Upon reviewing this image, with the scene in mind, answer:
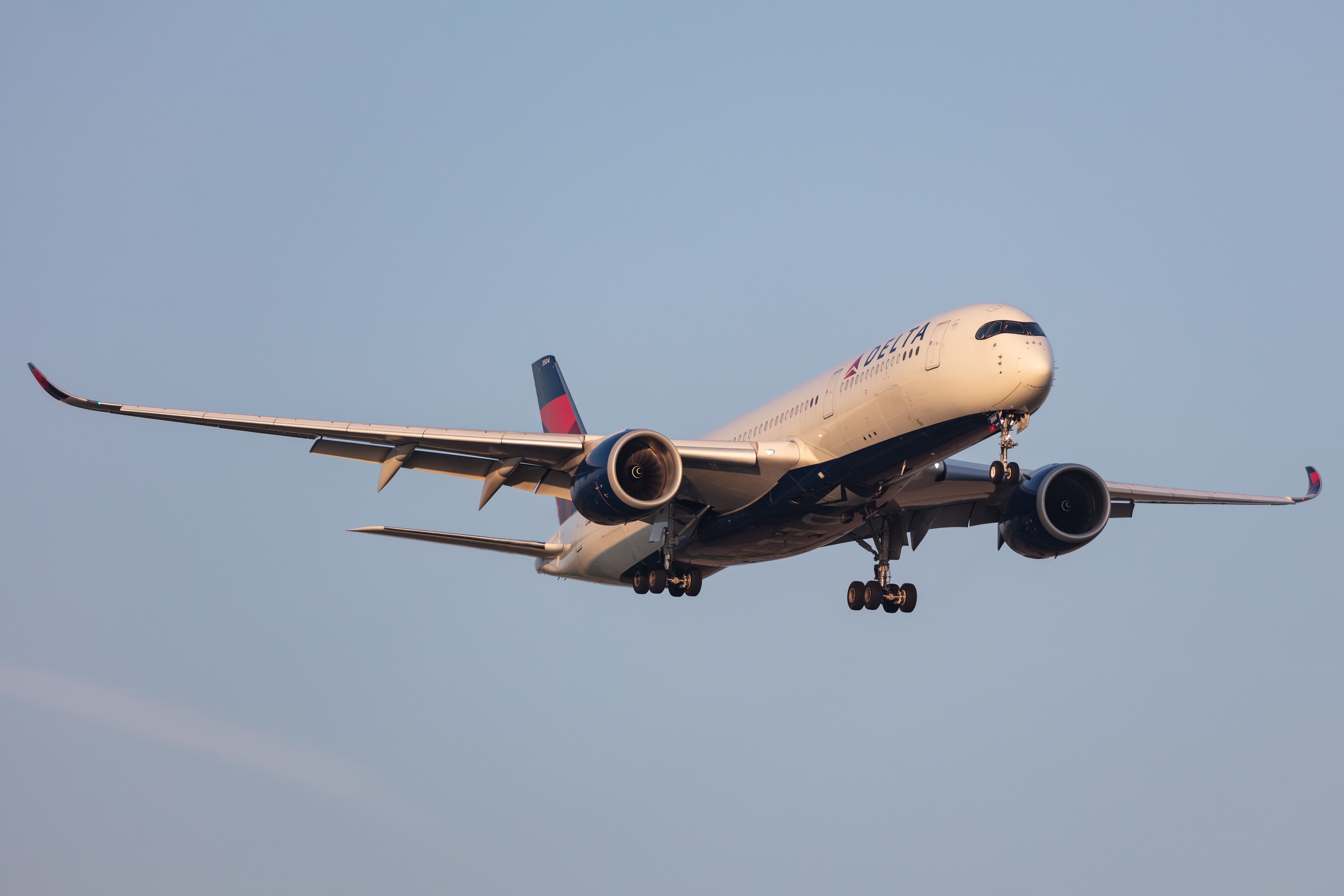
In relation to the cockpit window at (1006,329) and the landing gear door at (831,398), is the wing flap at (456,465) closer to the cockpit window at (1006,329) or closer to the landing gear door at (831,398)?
the landing gear door at (831,398)

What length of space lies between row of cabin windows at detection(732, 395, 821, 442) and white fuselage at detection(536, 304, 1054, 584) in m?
0.03

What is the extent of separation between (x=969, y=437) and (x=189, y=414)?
16698 millimetres

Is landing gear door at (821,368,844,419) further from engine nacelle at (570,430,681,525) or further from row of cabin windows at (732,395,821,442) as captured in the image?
engine nacelle at (570,430,681,525)

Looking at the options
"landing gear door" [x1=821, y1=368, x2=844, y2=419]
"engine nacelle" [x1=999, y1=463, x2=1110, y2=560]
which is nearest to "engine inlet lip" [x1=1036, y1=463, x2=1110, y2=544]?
"engine nacelle" [x1=999, y1=463, x2=1110, y2=560]

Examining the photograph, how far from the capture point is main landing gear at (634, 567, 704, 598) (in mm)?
34094

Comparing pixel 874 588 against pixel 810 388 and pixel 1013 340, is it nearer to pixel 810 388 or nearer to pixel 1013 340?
pixel 810 388

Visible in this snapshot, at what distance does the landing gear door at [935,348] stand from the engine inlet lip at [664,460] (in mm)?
5885

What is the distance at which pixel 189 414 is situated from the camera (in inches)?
1137

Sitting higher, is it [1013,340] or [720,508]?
[1013,340]

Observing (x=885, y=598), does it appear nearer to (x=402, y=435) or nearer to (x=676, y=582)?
(x=676, y=582)

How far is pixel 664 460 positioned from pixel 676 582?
216 inches

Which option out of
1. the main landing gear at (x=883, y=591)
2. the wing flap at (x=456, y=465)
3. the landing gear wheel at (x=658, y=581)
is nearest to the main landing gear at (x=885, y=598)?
the main landing gear at (x=883, y=591)

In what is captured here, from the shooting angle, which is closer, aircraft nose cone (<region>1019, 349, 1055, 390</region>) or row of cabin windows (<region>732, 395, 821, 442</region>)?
aircraft nose cone (<region>1019, 349, 1055, 390</region>)

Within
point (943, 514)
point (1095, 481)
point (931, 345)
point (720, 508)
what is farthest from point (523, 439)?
point (1095, 481)
